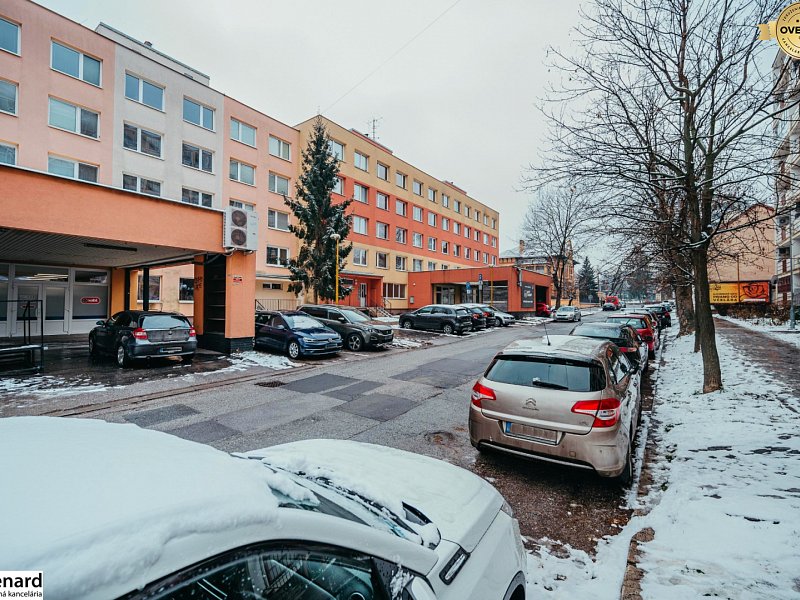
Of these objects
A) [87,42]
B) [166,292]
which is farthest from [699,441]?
[87,42]

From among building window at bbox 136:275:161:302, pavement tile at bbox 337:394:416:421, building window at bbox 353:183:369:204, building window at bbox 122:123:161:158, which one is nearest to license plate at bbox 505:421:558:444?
pavement tile at bbox 337:394:416:421

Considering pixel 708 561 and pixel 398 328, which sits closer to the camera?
pixel 708 561

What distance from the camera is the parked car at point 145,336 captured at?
1077 cm

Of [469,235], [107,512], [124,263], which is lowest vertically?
[107,512]

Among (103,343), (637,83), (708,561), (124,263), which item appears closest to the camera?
(708,561)

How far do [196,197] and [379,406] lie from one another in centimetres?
2268

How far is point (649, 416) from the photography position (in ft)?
23.6

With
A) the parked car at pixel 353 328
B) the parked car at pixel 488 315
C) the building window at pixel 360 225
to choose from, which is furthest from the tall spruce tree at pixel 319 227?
the building window at pixel 360 225

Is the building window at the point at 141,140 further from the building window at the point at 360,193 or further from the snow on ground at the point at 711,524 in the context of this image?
the snow on ground at the point at 711,524

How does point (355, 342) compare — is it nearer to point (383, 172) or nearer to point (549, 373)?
point (549, 373)

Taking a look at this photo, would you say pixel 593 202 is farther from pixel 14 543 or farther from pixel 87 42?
pixel 87 42

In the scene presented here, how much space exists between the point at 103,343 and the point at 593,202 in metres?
14.3

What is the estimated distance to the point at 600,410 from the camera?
424cm

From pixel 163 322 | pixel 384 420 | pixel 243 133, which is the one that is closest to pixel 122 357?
pixel 163 322
